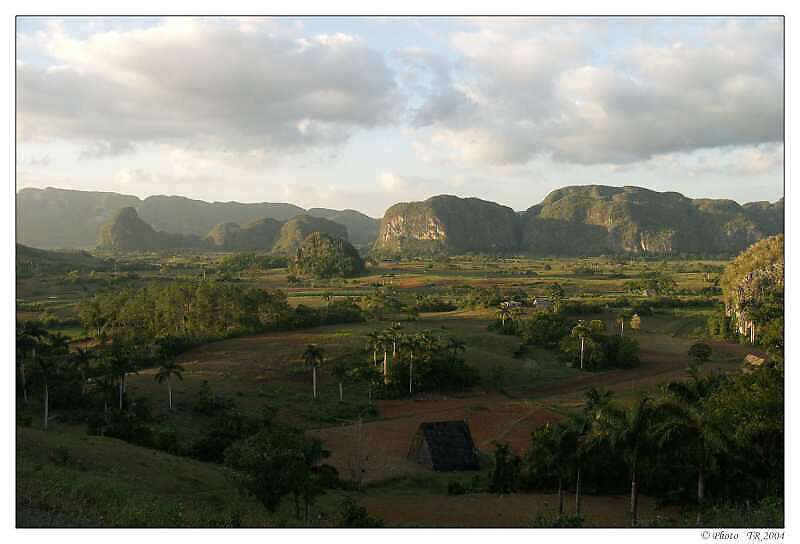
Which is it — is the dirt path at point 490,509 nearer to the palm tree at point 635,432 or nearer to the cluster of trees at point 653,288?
the palm tree at point 635,432

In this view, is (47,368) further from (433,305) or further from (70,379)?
(433,305)

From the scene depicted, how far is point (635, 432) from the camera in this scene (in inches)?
618

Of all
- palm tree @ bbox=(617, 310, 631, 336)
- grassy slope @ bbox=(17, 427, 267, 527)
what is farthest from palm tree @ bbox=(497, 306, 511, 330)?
grassy slope @ bbox=(17, 427, 267, 527)

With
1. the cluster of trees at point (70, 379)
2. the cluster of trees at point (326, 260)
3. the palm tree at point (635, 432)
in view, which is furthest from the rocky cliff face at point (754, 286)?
the cluster of trees at point (326, 260)

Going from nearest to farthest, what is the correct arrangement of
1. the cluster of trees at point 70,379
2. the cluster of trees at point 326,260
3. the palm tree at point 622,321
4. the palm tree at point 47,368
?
1. the palm tree at point 47,368
2. the cluster of trees at point 70,379
3. the palm tree at point 622,321
4. the cluster of trees at point 326,260

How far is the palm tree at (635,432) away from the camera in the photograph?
15.6 m

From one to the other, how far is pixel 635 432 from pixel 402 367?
20.5 meters

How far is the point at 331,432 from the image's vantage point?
27.1 meters

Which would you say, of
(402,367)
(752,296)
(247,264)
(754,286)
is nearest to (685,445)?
(402,367)

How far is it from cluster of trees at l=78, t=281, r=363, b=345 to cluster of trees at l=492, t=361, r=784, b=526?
32787 millimetres

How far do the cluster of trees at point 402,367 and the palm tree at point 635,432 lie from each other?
19630 millimetres
